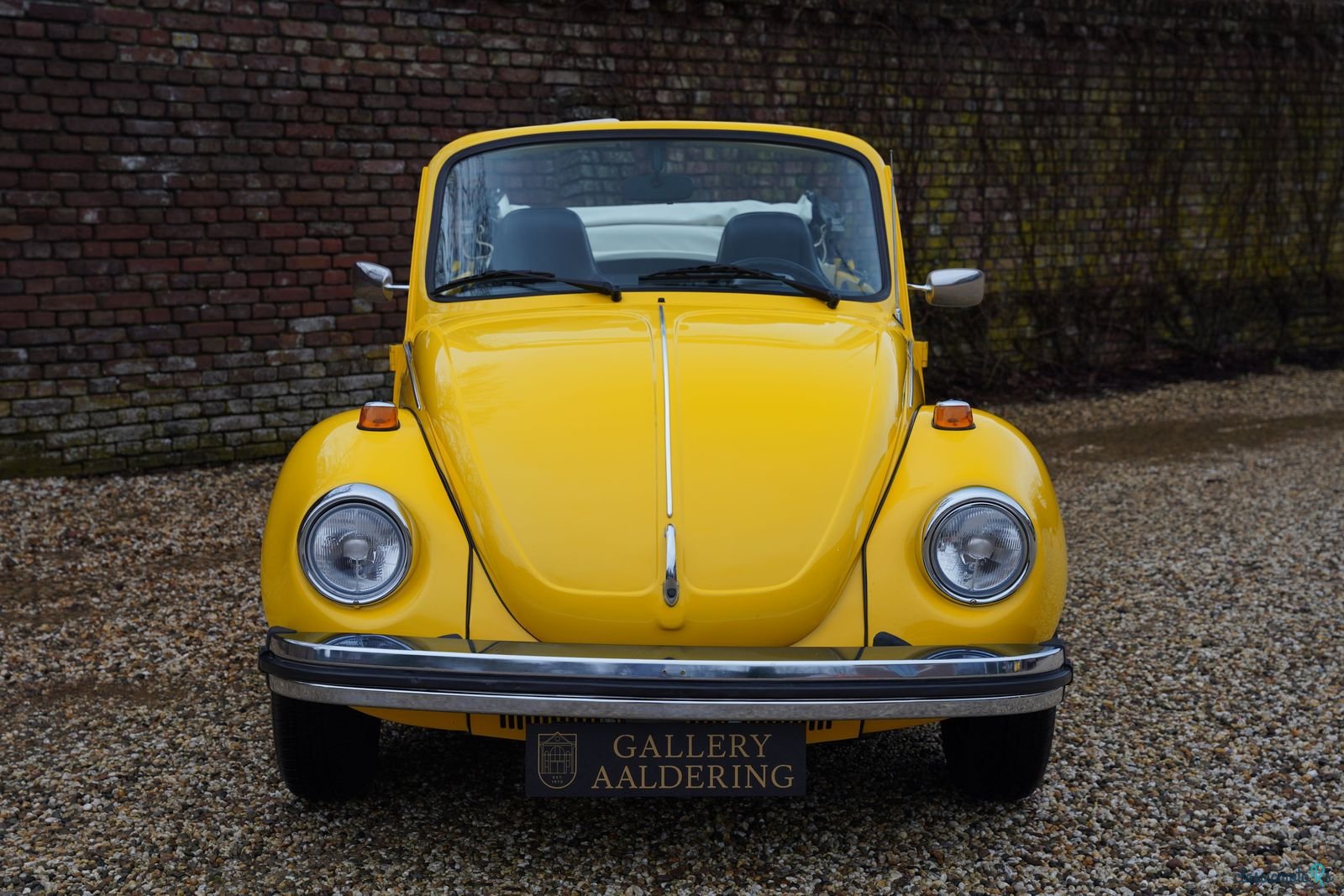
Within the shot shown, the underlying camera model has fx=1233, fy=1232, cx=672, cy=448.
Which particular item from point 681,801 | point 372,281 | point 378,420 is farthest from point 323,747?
point 372,281

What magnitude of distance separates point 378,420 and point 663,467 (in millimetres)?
705

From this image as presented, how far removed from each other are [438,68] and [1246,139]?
7507 millimetres

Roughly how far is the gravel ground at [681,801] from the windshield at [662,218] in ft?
4.59

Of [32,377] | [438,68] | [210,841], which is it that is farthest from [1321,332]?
[210,841]

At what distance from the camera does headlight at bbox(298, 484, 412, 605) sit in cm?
258

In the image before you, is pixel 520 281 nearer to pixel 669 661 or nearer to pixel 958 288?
pixel 958 288

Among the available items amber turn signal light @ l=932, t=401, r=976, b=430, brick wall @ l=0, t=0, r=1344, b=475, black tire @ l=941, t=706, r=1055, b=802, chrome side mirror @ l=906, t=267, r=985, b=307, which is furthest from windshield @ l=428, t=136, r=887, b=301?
brick wall @ l=0, t=0, r=1344, b=475

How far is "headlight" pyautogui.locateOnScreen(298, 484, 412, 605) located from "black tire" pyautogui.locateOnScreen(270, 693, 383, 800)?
0.33m

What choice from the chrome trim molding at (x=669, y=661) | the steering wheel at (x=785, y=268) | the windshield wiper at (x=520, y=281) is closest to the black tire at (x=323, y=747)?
the chrome trim molding at (x=669, y=661)

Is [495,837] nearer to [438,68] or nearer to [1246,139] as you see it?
[438,68]

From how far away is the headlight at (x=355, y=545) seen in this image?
8.46 ft

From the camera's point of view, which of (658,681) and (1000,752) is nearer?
(658,681)

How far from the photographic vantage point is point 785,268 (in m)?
3.75

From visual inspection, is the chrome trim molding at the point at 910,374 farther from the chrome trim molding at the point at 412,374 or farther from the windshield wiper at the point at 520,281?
the chrome trim molding at the point at 412,374
